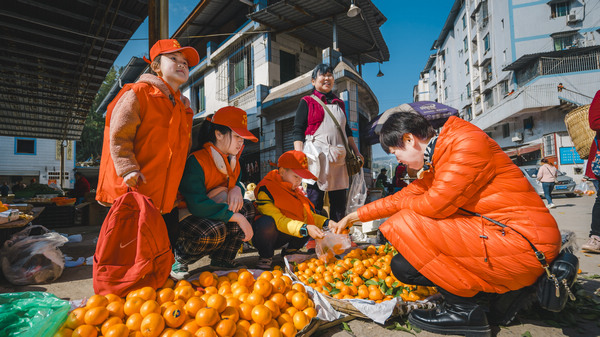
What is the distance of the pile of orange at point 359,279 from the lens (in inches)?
82.8

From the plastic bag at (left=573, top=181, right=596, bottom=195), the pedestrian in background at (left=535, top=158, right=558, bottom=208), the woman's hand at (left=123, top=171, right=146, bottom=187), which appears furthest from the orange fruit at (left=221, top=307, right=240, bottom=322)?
the plastic bag at (left=573, top=181, right=596, bottom=195)

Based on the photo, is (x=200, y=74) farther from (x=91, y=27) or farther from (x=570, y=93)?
(x=570, y=93)

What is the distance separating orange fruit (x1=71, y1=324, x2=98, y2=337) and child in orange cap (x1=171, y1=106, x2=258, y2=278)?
3.76 feet

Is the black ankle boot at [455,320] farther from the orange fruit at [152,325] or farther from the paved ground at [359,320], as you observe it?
the orange fruit at [152,325]

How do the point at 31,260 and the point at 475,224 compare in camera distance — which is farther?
the point at 31,260

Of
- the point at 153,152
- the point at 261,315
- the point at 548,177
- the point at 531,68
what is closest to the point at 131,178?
the point at 153,152

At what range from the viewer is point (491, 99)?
27.5 meters

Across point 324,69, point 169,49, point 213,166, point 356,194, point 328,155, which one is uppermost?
point 324,69

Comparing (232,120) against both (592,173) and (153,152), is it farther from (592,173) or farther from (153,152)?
(592,173)

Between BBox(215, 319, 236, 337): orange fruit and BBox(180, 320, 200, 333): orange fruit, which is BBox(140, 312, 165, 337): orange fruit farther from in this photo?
BBox(215, 319, 236, 337): orange fruit

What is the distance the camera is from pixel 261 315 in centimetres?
158

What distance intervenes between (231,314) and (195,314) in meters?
0.19

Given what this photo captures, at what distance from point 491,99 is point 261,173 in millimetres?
26480

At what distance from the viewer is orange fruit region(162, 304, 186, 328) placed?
4.82 ft
